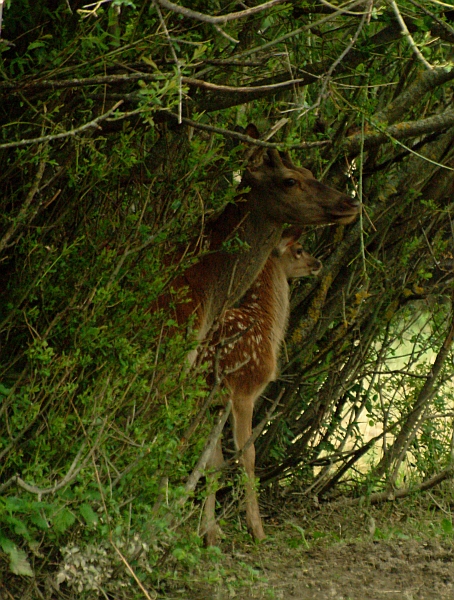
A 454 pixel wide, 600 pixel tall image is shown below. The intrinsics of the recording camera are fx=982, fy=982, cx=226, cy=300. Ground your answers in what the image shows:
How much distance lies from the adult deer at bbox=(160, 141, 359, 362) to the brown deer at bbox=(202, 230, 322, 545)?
10.2 inches

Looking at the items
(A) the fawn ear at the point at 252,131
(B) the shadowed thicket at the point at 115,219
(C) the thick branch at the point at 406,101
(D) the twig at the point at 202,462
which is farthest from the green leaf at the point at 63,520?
(C) the thick branch at the point at 406,101

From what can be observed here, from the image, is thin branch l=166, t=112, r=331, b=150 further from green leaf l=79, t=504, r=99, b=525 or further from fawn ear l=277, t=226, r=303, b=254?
fawn ear l=277, t=226, r=303, b=254


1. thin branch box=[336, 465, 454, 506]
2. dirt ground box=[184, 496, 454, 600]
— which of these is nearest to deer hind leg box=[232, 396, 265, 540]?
dirt ground box=[184, 496, 454, 600]

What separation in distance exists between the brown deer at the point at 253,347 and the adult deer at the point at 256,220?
0.26 meters

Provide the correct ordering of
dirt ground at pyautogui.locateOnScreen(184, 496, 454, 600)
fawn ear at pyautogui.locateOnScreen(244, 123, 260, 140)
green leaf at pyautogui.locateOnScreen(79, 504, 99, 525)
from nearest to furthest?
green leaf at pyautogui.locateOnScreen(79, 504, 99, 525)
dirt ground at pyautogui.locateOnScreen(184, 496, 454, 600)
fawn ear at pyautogui.locateOnScreen(244, 123, 260, 140)

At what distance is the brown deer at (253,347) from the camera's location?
5.67 meters

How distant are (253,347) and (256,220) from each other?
0.77m

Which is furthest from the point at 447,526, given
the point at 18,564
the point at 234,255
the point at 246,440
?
the point at 18,564

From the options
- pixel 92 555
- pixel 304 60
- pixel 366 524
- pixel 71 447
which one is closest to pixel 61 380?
pixel 71 447

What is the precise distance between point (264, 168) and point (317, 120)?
15.9 inches

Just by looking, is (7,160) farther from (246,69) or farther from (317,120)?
(317,120)

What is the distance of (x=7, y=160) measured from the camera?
383 centimetres

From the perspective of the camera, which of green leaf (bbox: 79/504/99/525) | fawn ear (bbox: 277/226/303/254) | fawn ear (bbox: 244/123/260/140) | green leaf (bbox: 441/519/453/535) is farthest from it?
fawn ear (bbox: 277/226/303/254)

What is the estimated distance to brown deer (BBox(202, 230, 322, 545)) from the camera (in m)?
5.67
